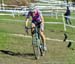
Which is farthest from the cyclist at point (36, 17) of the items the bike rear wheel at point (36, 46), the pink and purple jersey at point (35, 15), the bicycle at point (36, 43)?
the bike rear wheel at point (36, 46)

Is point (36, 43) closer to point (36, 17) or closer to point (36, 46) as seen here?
point (36, 46)

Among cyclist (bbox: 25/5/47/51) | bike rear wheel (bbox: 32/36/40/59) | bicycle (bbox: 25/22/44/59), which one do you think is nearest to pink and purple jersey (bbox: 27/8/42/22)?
cyclist (bbox: 25/5/47/51)

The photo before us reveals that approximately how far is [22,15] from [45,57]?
27658mm

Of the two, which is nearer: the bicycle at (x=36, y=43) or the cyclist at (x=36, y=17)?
the bicycle at (x=36, y=43)

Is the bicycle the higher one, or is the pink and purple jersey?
the pink and purple jersey

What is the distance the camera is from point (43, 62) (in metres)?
10.7

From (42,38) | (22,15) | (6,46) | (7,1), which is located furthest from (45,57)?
(7,1)

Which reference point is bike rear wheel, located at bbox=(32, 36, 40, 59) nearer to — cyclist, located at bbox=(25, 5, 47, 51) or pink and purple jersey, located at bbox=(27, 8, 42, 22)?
cyclist, located at bbox=(25, 5, 47, 51)

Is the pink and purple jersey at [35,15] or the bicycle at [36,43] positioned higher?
the pink and purple jersey at [35,15]

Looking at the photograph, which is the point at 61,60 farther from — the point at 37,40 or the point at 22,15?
the point at 22,15

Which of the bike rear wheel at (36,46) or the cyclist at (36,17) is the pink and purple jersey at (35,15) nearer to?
the cyclist at (36,17)

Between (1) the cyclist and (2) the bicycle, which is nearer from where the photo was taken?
(2) the bicycle

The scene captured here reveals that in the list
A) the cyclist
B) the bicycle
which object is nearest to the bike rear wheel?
the bicycle

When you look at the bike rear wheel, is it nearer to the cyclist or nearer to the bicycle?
the bicycle
